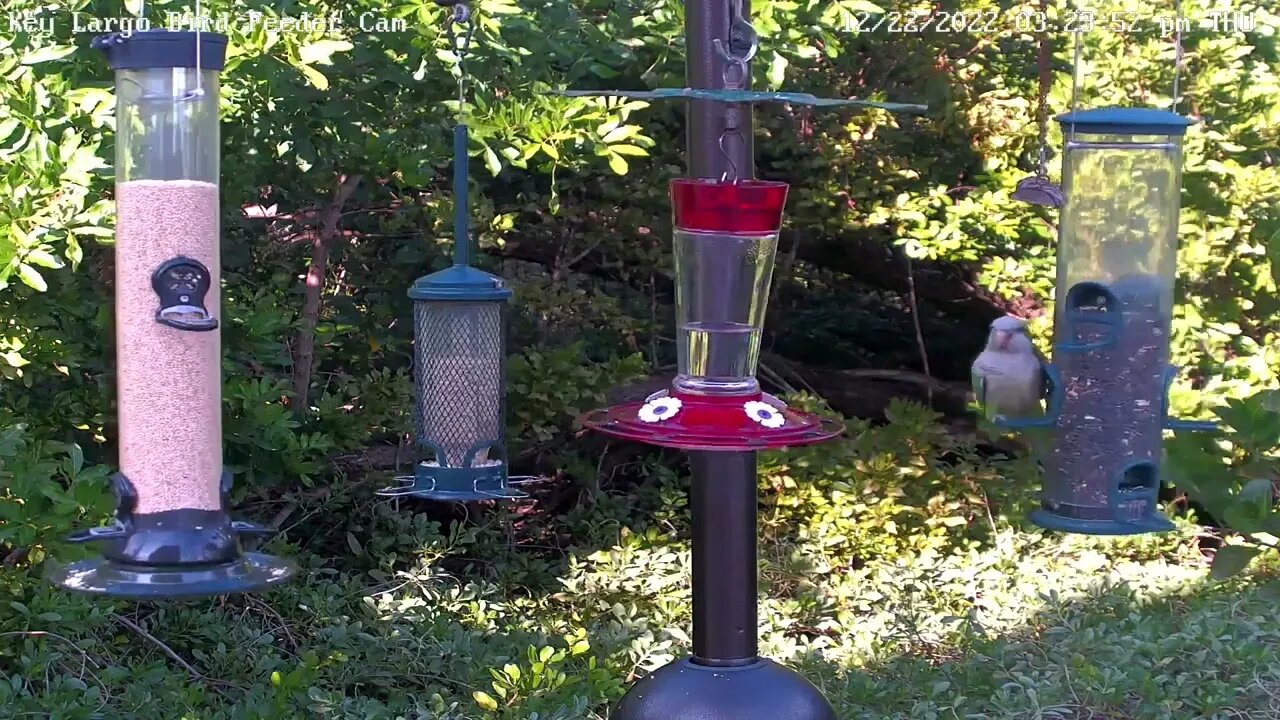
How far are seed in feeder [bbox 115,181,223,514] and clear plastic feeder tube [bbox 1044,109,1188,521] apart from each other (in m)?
1.80

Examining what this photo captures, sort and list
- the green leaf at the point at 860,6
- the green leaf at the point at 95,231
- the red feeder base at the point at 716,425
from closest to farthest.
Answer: the red feeder base at the point at 716,425, the green leaf at the point at 95,231, the green leaf at the point at 860,6

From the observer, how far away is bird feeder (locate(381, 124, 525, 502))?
129 inches

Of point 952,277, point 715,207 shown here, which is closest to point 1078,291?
point 715,207

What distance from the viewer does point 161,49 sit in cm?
247

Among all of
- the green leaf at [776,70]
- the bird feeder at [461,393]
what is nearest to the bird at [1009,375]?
the bird feeder at [461,393]

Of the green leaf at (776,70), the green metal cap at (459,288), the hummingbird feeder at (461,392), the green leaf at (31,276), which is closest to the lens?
the green metal cap at (459,288)

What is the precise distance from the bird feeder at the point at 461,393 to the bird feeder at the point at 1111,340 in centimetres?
119

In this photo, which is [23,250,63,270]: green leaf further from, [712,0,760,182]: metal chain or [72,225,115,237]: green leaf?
[712,0,760,182]: metal chain

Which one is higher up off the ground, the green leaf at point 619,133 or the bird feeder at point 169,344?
the green leaf at point 619,133

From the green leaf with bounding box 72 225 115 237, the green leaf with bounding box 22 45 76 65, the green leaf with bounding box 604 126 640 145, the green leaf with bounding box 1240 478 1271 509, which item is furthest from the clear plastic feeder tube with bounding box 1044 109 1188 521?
the green leaf with bounding box 22 45 76 65

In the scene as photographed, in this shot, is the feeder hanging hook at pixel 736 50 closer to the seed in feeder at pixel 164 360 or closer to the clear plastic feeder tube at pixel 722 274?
the clear plastic feeder tube at pixel 722 274

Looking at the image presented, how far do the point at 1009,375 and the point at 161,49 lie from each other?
1.89 meters

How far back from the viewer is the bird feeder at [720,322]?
2.21 meters

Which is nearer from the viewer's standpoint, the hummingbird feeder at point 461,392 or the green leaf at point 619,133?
the hummingbird feeder at point 461,392
